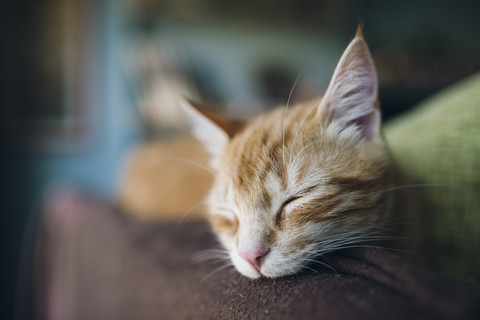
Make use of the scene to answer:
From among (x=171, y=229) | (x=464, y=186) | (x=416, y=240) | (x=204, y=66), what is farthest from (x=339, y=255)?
(x=204, y=66)

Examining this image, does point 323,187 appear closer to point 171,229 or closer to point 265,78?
point 171,229

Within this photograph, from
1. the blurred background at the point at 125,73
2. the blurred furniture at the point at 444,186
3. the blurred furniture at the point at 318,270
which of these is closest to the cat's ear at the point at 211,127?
the blurred furniture at the point at 444,186

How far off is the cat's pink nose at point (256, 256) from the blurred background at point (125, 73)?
86.9 inches

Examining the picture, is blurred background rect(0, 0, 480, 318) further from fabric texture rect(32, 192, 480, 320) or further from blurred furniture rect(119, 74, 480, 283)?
blurred furniture rect(119, 74, 480, 283)

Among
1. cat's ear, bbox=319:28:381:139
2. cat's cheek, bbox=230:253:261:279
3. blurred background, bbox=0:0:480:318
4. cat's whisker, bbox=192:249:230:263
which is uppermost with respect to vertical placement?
cat's ear, bbox=319:28:381:139

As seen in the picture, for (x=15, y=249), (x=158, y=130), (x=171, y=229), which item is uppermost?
(x=171, y=229)

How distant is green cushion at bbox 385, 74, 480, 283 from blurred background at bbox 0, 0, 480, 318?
1893 mm

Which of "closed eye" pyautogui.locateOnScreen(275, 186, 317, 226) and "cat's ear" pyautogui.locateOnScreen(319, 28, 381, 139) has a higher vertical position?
"cat's ear" pyautogui.locateOnScreen(319, 28, 381, 139)

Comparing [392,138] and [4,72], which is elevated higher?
[392,138]

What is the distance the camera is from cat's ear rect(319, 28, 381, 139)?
2.11 ft

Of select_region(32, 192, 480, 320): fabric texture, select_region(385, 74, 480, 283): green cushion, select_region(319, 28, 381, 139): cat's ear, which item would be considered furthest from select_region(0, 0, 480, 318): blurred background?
select_region(319, 28, 381, 139): cat's ear

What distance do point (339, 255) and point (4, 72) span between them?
3325mm

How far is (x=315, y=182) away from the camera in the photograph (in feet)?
2.26

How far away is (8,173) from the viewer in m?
3.02
